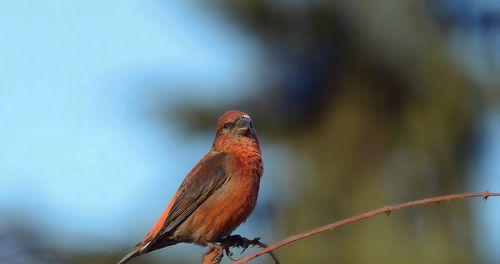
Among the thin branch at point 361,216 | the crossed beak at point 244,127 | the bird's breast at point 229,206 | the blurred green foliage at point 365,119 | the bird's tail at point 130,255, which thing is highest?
the blurred green foliage at point 365,119

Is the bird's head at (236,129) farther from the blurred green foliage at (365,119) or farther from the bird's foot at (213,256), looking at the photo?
the blurred green foliage at (365,119)

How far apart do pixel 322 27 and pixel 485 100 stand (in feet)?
9.22

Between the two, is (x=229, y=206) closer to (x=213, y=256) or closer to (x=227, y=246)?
(x=227, y=246)

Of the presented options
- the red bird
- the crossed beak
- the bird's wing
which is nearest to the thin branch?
the red bird

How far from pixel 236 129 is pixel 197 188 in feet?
1.24

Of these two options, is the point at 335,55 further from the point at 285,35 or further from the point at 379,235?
the point at 379,235

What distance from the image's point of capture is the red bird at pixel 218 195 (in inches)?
194

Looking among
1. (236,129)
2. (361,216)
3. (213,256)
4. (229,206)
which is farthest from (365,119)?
(361,216)

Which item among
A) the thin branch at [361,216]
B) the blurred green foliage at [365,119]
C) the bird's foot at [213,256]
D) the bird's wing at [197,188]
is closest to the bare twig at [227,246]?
the bird's foot at [213,256]

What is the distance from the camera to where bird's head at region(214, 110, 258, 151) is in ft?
17.1

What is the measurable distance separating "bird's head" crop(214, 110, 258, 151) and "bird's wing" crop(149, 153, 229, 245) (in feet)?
0.33

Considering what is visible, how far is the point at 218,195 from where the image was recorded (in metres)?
5.09

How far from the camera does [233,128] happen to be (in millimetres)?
5238

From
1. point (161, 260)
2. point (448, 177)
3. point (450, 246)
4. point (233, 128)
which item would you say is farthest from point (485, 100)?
point (233, 128)
